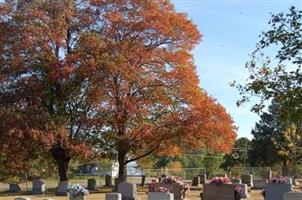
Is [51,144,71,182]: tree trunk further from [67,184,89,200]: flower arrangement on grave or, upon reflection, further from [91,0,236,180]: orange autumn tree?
[67,184,89,200]: flower arrangement on grave

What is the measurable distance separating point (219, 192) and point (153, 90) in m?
17.9

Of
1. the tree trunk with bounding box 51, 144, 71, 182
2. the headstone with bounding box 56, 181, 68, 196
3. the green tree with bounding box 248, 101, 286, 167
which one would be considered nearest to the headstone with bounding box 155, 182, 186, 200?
the headstone with bounding box 56, 181, 68, 196

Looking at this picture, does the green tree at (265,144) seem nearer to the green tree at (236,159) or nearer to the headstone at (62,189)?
the green tree at (236,159)

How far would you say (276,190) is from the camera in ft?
84.2

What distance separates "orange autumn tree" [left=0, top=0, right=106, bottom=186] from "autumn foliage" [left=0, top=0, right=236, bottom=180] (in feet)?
0.23

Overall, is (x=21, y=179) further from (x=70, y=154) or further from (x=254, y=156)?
(x=254, y=156)

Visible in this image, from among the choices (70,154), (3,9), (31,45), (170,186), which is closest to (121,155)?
(70,154)

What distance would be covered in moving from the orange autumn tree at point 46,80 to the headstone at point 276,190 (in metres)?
16.6

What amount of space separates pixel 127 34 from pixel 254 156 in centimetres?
4941

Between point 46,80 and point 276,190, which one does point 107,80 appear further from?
point 276,190

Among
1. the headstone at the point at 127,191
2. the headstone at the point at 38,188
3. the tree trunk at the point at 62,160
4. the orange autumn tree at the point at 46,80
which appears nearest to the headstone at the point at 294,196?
the headstone at the point at 127,191

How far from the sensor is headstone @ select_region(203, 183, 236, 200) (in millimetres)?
24422

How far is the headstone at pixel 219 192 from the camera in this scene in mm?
24422

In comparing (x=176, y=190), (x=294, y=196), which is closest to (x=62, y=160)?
(x=176, y=190)
